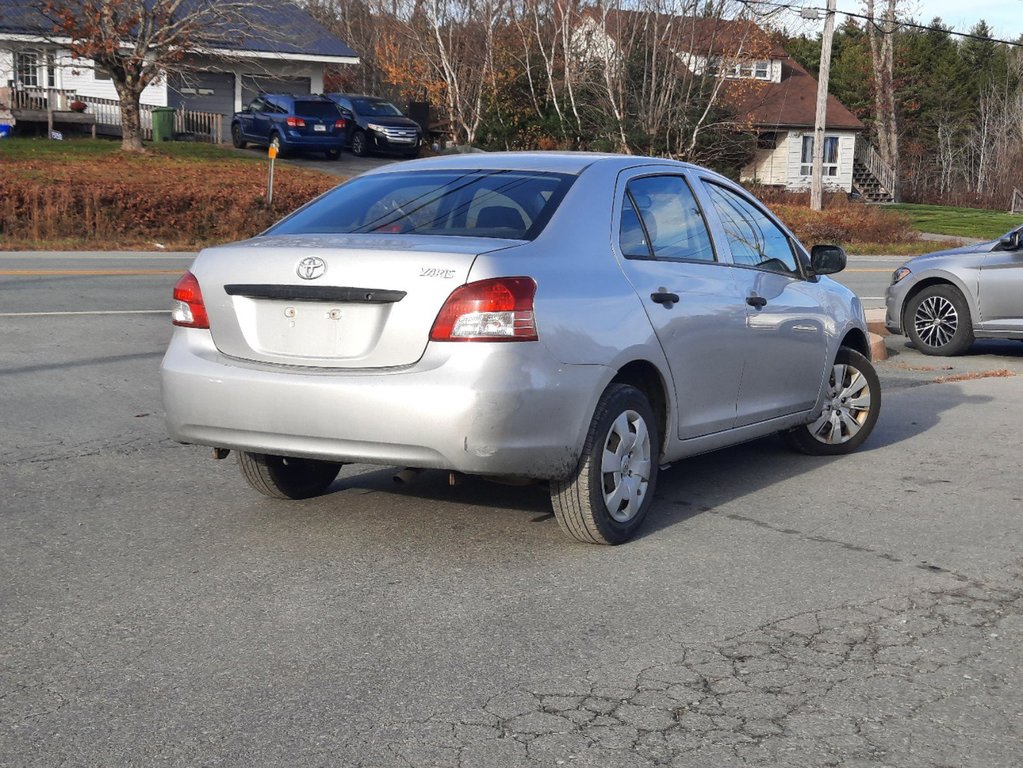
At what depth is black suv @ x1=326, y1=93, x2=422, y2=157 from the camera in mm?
42125

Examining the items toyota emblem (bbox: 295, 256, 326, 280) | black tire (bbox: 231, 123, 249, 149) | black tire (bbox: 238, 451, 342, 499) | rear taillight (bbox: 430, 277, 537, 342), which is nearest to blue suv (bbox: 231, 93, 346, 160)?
black tire (bbox: 231, 123, 249, 149)

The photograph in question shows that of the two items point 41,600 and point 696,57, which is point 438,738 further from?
point 696,57

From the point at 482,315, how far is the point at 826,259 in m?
3.16

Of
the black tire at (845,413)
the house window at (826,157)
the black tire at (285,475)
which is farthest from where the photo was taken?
the house window at (826,157)

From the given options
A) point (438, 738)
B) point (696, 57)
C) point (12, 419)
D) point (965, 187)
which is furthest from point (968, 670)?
point (965, 187)

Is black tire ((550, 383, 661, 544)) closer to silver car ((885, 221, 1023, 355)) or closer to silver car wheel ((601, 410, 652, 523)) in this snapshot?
silver car wheel ((601, 410, 652, 523))

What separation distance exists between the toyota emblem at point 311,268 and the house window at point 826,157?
187 ft

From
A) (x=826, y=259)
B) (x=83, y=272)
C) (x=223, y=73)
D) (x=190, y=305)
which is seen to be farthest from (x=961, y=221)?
(x=190, y=305)

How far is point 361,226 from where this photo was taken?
6.12 metres

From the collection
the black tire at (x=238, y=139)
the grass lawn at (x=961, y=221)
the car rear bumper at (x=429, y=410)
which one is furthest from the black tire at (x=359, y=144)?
the car rear bumper at (x=429, y=410)

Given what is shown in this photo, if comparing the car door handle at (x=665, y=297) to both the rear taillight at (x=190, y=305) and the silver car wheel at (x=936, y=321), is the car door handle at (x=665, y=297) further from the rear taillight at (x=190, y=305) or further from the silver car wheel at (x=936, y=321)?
the silver car wheel at (x=936, y=321)

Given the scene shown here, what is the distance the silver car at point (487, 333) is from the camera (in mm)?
5367

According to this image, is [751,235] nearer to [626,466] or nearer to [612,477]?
[626,466]

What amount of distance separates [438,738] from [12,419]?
213 inches
